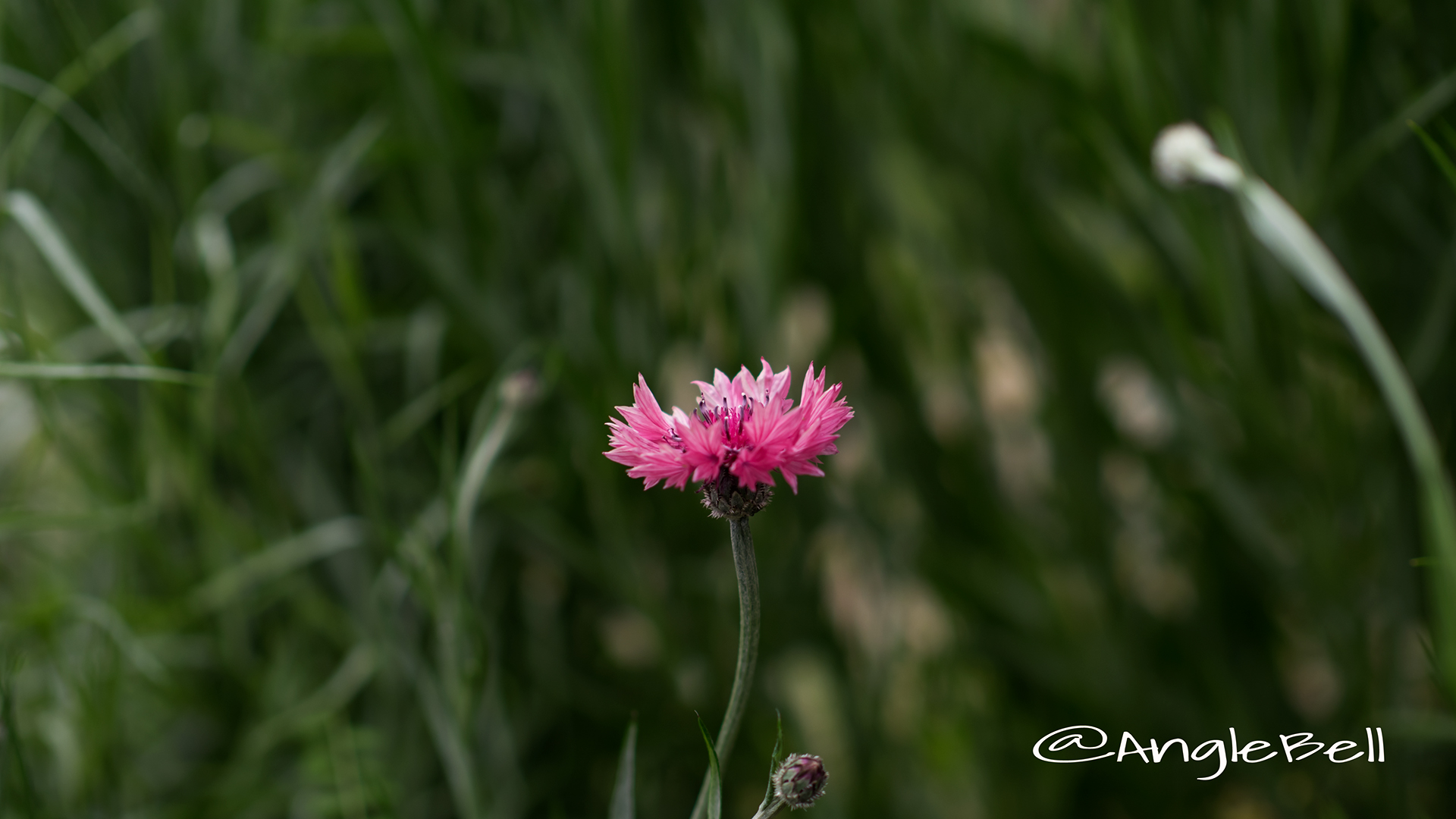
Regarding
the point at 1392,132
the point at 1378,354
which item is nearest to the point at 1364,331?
the point at 1378,354

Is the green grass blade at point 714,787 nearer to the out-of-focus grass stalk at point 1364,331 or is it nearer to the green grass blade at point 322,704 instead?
the out-of-focus grass stalk at point 1364,331

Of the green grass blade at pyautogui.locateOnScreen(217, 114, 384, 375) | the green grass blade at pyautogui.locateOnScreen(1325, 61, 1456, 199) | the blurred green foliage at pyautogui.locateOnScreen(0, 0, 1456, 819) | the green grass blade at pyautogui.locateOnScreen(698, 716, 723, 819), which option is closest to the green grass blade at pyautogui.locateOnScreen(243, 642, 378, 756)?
the blurred green foliage at pyautogui.locateOnScreen(0, 0, 1456, 819)

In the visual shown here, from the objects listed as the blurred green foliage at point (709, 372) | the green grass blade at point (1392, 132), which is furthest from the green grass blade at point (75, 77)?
the green grass blade at point (1392, 132)

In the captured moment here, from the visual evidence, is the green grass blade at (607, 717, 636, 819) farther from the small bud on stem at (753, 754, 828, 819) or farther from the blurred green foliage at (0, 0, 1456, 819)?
the blurred green foliage at (0, 0, 1456, 819)

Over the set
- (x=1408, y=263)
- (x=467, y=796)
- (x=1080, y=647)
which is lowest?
(x=467, y=796)

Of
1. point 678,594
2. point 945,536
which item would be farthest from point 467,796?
point 945,536

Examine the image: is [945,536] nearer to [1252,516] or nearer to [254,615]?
[1252,516]

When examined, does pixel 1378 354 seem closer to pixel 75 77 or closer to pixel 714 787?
pixel 714 787
